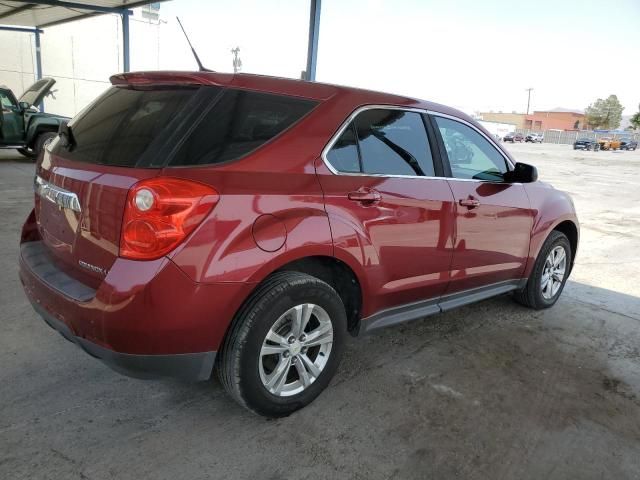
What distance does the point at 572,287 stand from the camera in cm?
541

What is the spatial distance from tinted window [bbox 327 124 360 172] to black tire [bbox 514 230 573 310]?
2306 millimetres

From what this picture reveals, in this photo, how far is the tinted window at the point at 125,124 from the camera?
2.40 metres

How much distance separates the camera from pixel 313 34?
9312mm

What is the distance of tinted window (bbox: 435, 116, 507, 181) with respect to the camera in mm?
3492

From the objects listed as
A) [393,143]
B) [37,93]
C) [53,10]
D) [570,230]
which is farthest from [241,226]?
[53,10]

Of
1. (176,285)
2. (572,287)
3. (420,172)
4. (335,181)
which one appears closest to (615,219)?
(572,287)

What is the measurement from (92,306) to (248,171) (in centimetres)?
90

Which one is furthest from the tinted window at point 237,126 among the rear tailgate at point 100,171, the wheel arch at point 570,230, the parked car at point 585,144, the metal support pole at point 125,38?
the parked car at point 585,144

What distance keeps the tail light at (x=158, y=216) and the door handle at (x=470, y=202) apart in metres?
1.86

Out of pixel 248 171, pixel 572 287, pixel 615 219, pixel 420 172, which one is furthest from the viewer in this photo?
pixel 615 219

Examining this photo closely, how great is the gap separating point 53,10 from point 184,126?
18.5 metres

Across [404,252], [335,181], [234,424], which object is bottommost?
[234,424]

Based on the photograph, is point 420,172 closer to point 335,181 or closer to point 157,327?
point 335,181

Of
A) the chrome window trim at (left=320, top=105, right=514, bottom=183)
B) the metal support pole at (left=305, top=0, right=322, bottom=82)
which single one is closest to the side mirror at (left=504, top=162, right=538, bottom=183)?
the chrome window trim at (left=320, top=105, right=514, bottom=183)
